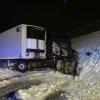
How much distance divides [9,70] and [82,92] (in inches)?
270

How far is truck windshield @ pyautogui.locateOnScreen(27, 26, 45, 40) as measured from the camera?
736 inches

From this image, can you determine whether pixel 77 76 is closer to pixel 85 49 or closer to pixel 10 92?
pixel 85 49

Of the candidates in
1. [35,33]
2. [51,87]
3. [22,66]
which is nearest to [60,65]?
[22,66]

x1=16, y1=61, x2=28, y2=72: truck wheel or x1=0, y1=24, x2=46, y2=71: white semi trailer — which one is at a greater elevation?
x1=0, y1=24, x2=46, y2=71: white semi trailer

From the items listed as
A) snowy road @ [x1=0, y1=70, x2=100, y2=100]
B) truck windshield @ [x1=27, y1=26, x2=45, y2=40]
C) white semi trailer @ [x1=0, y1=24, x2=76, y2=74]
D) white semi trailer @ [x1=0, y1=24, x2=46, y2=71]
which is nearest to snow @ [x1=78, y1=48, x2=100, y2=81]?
white semi trailer @ [x1=0, y1=24, x2=76, y2=74]

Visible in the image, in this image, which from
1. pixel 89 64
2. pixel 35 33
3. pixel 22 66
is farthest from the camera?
pixel 35 33

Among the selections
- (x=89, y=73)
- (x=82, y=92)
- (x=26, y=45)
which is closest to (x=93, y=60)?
(x=89, y=73)

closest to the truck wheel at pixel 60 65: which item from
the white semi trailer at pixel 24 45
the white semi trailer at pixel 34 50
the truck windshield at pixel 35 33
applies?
the white semi trailer at pixel 34 50

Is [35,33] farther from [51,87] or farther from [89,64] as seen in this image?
[51,87]

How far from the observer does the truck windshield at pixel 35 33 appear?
18.7 m

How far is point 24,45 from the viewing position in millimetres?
18422

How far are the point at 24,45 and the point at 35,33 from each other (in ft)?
3.57

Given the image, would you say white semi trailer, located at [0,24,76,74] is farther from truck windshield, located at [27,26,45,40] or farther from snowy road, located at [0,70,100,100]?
snowy road, located at [0,70,100,100]

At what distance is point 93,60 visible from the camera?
1880 cm
